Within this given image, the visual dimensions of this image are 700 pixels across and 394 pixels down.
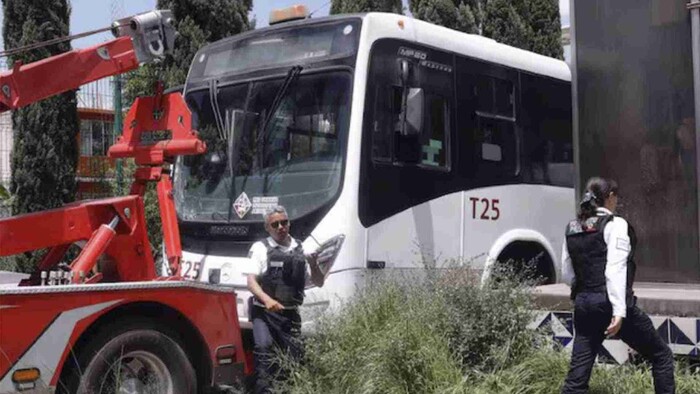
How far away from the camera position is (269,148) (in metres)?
Result: 7.94

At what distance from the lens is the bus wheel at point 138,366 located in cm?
600

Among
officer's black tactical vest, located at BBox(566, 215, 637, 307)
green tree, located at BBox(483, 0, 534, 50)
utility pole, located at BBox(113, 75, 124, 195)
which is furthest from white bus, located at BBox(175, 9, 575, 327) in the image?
green tree, located at BBox(483, 0, 534, 50)

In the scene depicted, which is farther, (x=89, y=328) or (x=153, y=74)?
(x=153, y=74)

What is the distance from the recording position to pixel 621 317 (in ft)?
17.5

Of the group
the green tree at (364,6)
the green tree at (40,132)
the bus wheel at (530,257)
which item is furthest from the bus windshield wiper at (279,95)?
the green tree at (364,6)

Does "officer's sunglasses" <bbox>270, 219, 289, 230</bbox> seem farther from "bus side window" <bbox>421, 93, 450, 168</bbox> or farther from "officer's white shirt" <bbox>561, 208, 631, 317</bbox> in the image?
"officer's white shirt" <bbox>561, 208, 631, 317</bbox>

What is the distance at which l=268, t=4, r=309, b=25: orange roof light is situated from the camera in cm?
852

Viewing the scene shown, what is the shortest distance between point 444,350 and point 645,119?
8.02 feet

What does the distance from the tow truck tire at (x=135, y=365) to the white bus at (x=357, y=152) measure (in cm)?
131

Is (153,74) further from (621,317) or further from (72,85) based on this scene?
(621,317)

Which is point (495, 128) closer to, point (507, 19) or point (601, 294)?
point (601, 294)

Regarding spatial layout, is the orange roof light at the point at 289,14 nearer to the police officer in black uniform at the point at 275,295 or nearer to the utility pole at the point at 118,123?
the police officer in black uniform at the point at 275,295

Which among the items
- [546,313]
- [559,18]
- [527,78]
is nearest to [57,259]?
[546,313]

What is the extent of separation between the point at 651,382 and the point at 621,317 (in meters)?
1.04
